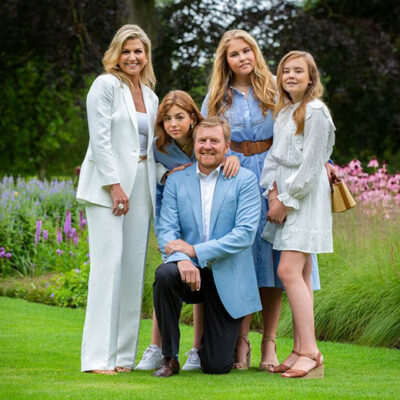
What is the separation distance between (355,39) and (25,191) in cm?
747

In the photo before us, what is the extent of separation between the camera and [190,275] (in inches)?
187

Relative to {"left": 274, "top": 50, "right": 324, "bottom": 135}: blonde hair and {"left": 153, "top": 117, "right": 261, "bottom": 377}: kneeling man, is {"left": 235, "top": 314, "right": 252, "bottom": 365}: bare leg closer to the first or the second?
{"left": 153, "top": 117, "right": 261, "bottom": 377}: kneeling man

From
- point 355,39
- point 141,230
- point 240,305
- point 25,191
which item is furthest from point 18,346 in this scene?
point 355,39

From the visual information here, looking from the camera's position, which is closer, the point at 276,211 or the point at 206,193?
the point at 276,211

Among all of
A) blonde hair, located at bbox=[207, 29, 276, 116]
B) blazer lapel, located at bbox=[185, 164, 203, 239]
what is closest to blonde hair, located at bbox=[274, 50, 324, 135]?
blonde hair, located at bbox=[207, 29, 276, 116]

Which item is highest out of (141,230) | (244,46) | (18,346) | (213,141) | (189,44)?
(189,44)

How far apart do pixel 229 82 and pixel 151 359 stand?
188cm

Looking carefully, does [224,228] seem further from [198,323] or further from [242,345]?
[242,345]

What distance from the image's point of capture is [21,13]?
1509 cm

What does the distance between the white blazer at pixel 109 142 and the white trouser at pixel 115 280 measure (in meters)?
0.11

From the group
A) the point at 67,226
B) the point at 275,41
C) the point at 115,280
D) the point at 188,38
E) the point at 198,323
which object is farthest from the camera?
the point at 188,38

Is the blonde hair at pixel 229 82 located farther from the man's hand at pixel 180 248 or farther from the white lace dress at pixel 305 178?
the man's hand at pixel 180 248

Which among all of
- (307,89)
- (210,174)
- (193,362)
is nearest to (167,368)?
(193,362)

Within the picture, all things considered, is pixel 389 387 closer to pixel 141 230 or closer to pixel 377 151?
pixel 141 230
